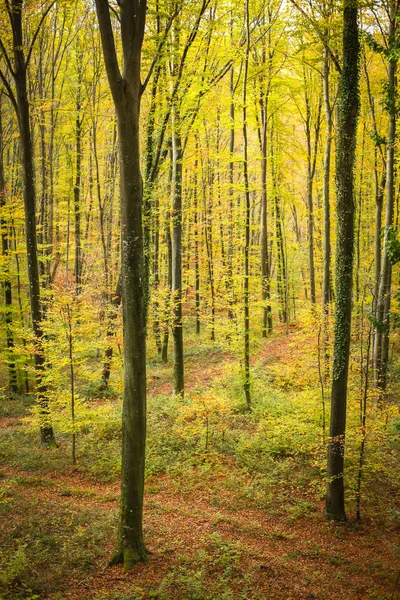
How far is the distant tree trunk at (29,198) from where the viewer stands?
9659 millimetres

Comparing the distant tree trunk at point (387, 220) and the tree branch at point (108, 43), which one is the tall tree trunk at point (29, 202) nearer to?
the tree branch at point (108, 43)

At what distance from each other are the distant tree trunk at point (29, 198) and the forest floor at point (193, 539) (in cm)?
155

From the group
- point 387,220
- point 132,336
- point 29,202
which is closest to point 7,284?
point 29,202

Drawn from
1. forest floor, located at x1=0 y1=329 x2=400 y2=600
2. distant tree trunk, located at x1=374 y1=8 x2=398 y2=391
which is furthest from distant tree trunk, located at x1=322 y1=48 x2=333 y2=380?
forest floor, located at x1=0 y1=329 x2=400 y2=600

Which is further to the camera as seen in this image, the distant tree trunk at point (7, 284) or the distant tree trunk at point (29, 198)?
the distant tree trunk at point (7, 284)

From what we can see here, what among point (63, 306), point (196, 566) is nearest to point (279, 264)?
point (63, 306)

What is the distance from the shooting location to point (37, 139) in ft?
68.1

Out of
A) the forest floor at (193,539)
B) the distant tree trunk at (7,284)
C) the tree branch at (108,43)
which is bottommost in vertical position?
the forest floor at (193,539)

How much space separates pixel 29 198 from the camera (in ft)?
34.5

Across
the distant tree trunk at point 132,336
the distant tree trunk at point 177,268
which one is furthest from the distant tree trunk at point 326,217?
the distant tree trunk at point 132,336

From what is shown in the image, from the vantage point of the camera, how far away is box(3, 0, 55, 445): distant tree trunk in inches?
380

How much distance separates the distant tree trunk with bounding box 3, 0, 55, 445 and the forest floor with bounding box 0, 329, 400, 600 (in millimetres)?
1548

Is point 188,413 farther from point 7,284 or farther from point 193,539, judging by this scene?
point 7,284

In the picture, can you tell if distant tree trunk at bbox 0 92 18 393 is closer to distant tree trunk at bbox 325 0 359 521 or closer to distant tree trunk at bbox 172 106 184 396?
distant tree trunk at bbox 172 106 184 396
